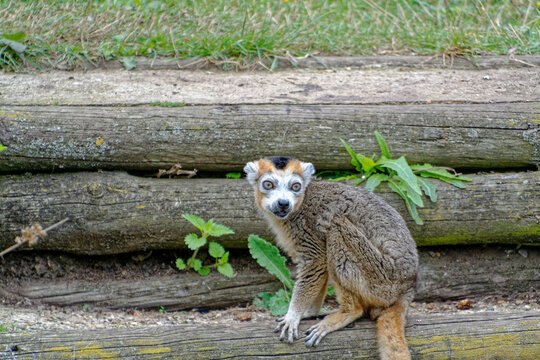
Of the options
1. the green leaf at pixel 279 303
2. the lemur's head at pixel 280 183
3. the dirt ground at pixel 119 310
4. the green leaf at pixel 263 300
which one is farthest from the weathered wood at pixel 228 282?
the lemur's head at pixel 280 183

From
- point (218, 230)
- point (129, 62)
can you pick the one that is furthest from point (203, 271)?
point (129, 62)

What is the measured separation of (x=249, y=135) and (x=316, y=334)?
243 cm

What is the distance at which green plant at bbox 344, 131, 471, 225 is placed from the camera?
19.1 ft

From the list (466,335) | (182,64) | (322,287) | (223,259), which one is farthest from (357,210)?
(182,64)

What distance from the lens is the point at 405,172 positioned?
5.79m

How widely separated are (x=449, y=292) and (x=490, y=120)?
1.92 meters

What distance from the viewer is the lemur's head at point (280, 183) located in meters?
4.95

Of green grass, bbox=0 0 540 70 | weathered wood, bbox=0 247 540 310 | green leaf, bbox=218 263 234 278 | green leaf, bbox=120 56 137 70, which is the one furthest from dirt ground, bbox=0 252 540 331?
green grass, bbox=0 0 540 70

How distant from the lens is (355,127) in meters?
6.24

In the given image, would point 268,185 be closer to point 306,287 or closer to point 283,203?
point 283,203

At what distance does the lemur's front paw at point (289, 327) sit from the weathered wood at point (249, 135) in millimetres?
2071

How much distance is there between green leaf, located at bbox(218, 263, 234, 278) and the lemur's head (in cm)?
94

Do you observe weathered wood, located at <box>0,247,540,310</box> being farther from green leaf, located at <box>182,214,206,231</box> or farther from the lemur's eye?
the lemur's eye

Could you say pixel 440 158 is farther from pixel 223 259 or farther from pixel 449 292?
pixel 223 259
